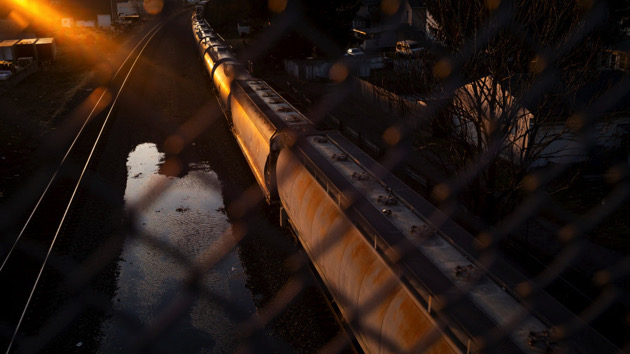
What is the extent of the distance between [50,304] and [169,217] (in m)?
5.45

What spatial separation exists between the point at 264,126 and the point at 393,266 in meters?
8.96

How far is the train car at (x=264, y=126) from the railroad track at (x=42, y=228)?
20.9 ft

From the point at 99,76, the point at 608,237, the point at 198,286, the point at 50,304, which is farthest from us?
the point at 99,76

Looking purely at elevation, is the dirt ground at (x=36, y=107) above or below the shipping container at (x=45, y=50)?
below

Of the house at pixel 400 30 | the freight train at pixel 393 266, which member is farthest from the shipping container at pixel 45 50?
the freight train at pixel 393 266

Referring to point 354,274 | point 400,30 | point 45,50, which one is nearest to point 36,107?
point 45,50

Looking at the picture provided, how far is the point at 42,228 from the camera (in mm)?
15648

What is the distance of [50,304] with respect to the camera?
472 inches

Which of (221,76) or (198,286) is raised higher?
(221,76)

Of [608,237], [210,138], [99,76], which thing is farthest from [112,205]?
[99,76]

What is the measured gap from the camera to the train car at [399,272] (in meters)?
6.31

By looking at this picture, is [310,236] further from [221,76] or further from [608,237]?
[221,76]

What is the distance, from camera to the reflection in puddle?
36.2 ft

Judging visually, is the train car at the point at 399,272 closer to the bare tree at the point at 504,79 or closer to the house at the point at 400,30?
the bare tree at the point at 504,79
